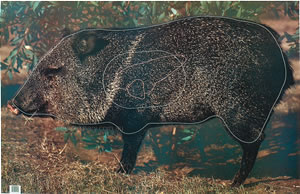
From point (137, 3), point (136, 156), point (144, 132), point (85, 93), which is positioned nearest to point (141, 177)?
point (136, 156)

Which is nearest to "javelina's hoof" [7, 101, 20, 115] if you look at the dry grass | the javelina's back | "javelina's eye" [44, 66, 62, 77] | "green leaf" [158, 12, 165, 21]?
the dry grass

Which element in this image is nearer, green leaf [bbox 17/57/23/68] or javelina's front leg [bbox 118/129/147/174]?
javelina's front leg [bbox 118/129/147/174]

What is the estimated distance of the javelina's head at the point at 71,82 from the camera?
4816 millimetres

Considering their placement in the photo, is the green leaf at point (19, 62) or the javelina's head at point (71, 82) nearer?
the javelina's head at point (71, 82)

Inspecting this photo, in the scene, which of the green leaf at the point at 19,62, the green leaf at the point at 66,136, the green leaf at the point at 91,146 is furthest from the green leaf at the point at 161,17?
the green leaf at the point at 19,62

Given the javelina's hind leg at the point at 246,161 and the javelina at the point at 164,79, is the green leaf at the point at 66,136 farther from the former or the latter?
the javelina's hind leg at the point at 246,161

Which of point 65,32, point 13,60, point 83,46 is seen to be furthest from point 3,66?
point 83,46

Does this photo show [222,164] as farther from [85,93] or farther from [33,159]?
[33,159]

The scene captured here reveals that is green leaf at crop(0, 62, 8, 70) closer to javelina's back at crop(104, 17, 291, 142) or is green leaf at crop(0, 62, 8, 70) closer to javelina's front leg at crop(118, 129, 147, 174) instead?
javelina's back at crop(104, 17, 291, 142)

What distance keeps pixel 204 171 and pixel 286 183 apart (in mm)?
952

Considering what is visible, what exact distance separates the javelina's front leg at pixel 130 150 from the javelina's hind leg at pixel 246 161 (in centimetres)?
122

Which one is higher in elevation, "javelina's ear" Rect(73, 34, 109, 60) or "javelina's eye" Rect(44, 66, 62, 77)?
"javelina's ear" Rect(73, 34, 109, 60)

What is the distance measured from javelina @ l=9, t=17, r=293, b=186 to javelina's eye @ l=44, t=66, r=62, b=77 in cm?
1

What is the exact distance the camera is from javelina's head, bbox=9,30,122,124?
15.8 ft
